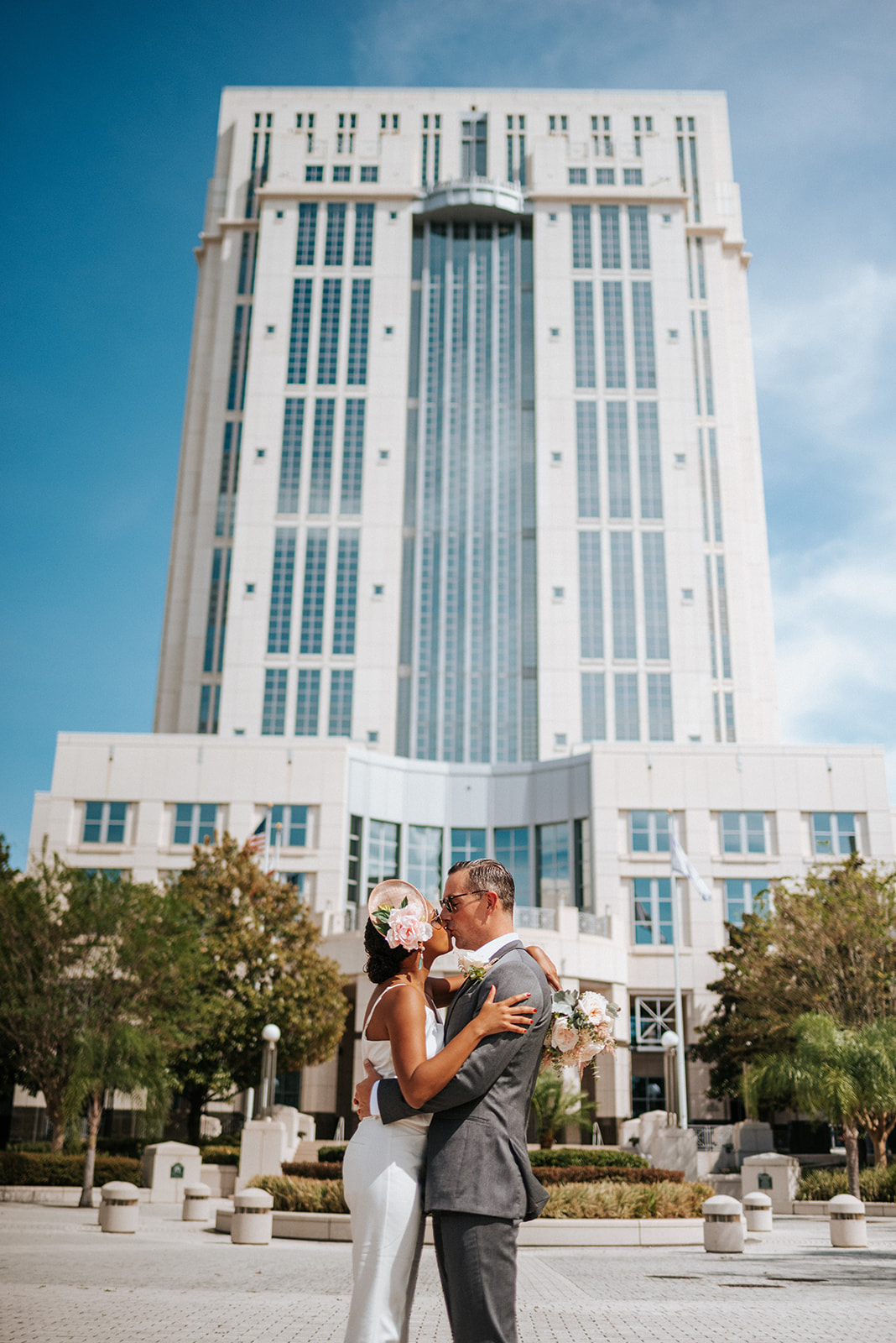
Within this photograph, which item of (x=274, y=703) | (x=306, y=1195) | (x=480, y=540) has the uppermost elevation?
(x=480, y=540)

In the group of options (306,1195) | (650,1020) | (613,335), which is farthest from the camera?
(613,335)

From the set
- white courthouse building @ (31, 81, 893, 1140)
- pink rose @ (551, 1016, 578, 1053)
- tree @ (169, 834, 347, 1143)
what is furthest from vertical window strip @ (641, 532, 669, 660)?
pink rose @ (551, 1016, 578, 1053)

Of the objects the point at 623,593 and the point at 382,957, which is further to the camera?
the point at 623,593

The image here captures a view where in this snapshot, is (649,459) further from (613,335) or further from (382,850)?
(382,850)

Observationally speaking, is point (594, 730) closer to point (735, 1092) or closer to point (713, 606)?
point (713, 606)

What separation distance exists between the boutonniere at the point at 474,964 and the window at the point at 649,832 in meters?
47.1

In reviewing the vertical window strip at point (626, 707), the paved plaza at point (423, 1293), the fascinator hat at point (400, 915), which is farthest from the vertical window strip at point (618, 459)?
the fascinator hat at point (400, 915)

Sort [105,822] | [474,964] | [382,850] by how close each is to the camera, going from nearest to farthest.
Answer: [474,964], [105,822], [382,850]

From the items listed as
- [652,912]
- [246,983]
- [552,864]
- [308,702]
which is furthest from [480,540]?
[246,983]

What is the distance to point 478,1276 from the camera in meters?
4.20

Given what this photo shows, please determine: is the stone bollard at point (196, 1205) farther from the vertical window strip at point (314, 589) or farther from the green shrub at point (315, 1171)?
the vertical window strip at point (314, 589)

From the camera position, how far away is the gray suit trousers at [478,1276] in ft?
13.7

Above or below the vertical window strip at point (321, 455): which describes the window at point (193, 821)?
below

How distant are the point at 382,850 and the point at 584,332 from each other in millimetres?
34585
